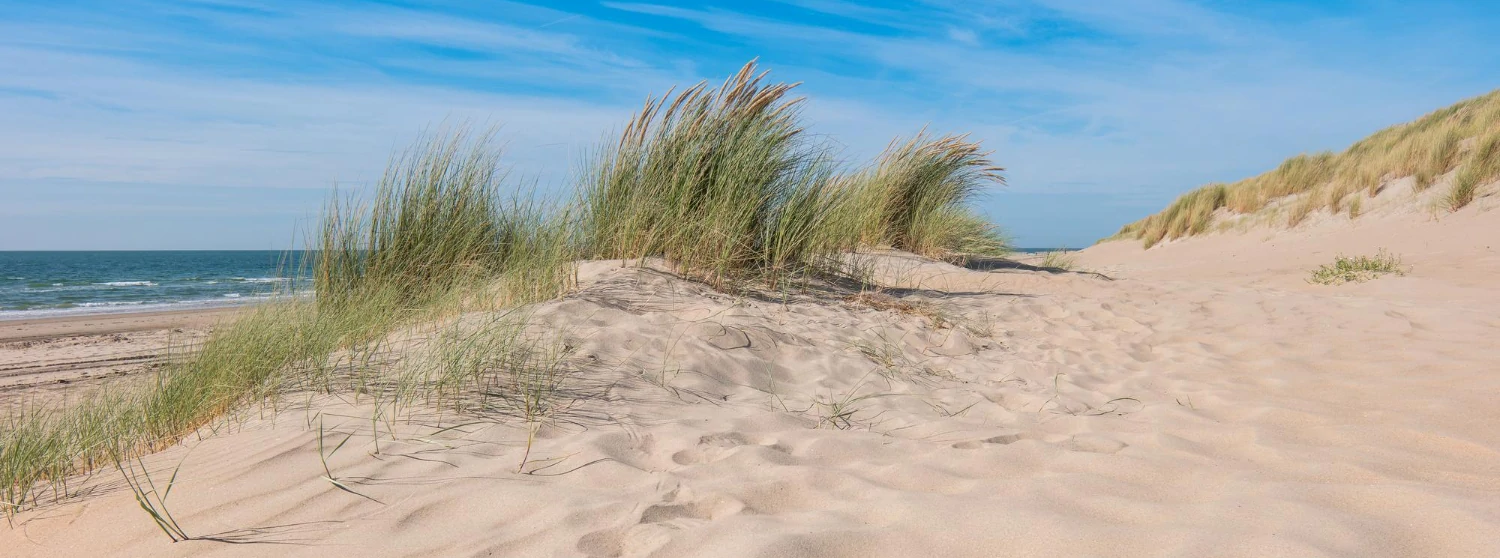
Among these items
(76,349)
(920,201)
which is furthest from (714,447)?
(76,349)

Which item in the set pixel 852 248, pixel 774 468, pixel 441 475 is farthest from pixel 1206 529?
pixel 852 248

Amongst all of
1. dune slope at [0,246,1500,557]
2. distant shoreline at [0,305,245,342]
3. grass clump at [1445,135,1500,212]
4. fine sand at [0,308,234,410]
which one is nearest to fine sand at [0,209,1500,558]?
dune slope at [0,246,1500,557]

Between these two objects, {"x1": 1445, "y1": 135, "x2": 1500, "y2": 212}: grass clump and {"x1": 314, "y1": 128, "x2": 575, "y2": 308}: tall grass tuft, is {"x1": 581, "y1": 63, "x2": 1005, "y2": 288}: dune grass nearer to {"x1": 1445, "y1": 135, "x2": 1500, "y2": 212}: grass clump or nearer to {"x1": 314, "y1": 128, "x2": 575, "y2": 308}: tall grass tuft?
{"x1": 314, "y1": 128, "x2": 575, "y2": 308}: tall grass tuft

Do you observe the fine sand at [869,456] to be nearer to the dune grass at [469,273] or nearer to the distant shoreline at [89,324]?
the dune grass at [469,273]

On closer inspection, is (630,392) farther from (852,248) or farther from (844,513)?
(852,248)

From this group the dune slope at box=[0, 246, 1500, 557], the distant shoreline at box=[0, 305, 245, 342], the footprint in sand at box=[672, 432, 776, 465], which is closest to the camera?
the dune slope at box=[0, 246, 1500, 557]

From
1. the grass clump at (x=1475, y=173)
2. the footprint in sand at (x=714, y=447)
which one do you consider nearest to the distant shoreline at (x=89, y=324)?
the footprint in sand at (x=714, y=447)

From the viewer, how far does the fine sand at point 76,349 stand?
551cm

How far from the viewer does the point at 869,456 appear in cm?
205

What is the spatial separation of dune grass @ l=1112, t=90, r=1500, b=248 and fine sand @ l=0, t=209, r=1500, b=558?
272 inches

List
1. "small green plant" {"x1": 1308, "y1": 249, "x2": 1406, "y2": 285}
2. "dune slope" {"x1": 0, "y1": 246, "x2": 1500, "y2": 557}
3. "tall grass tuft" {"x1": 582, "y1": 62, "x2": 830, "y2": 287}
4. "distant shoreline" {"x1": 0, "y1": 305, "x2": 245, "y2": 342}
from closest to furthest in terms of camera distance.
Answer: "dune slope" {"x1": 0, "y1": 246, "x2": 1500, "y2": 557}
"tall grass tuft" {"x1": 582, "y1": 62, "x2": 830, "y2": 287}
"small green plant" {"x1": 1308, "y1": 249, "x2": 1406, "y2": 285}
"distant shoreline" {"x1": 0, "y1": 305, "x2": 245, "y2": 342}

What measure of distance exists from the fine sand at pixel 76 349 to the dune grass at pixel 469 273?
531 millimetres

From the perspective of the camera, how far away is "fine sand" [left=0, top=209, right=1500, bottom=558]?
1503mm

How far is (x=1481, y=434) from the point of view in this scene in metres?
2.20
